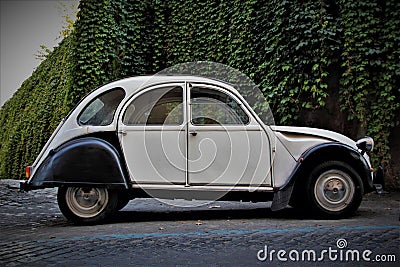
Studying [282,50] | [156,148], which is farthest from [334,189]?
[282,50]

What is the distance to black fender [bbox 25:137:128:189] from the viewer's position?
6086 mm

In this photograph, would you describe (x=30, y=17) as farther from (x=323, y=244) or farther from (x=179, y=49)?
(x=323, y=244)

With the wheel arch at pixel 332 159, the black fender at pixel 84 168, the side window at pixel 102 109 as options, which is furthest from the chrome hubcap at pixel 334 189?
the side window at pixel 102 109

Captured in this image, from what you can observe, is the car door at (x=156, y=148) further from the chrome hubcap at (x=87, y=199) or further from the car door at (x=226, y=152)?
the chrome hubcap at (x=87, y=199)

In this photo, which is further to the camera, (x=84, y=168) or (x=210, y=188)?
(x=210, y=188)

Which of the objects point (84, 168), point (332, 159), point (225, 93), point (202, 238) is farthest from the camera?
point (225, 93)

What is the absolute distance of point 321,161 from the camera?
6.29 m

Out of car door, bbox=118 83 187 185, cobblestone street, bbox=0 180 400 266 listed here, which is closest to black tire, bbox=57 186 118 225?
cobblestone street, bbox=0 180 400 266

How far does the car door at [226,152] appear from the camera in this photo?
20.4ft

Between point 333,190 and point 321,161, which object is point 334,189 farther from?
point 321,161

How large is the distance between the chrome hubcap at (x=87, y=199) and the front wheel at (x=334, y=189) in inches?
104

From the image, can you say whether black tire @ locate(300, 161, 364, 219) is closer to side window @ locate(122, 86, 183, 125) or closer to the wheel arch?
the wheel arch

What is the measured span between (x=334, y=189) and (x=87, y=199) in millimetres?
3178

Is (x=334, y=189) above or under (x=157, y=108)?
under
